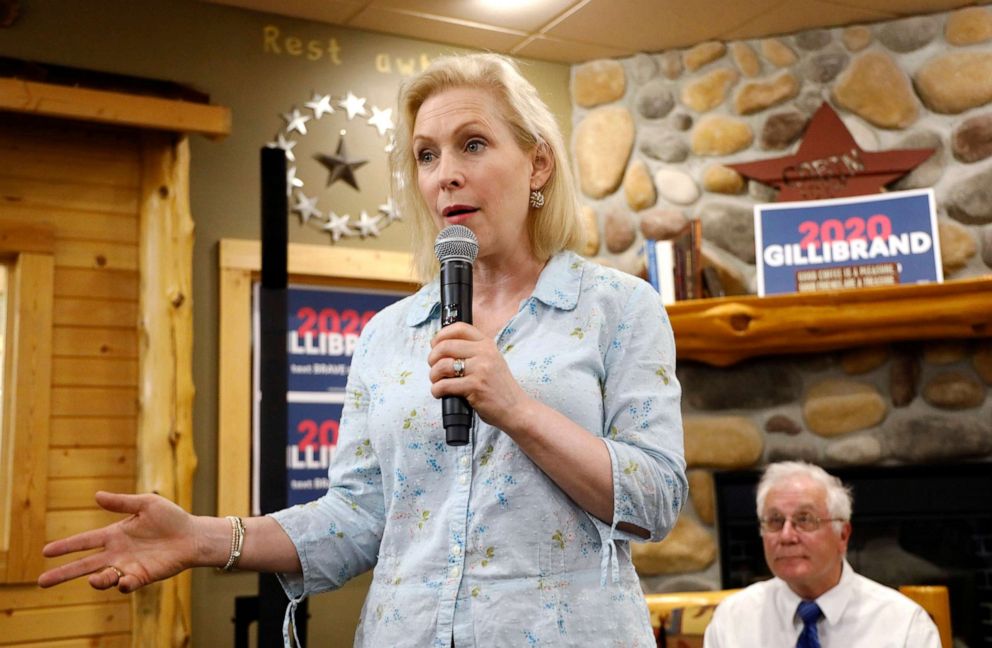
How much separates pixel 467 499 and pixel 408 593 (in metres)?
0.12

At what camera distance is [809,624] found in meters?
2.64

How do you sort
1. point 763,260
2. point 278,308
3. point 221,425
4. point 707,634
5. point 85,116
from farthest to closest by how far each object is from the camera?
point 763,260, point 221,425, point 85,116, point 707,634, point 278,308

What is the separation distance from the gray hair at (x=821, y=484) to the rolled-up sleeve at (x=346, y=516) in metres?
1.81

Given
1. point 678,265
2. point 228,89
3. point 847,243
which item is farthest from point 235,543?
point 847,243

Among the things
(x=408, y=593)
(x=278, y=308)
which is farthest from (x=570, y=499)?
(x=278, y=308)

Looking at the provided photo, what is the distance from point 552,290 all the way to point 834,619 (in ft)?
5.87

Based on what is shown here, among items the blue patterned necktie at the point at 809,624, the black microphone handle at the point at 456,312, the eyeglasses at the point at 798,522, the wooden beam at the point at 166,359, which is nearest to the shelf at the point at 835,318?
the eyeglasses at the point at 798,522

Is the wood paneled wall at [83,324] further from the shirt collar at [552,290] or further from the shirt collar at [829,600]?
the shirt collar at [552,290]

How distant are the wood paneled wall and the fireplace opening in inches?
85.7

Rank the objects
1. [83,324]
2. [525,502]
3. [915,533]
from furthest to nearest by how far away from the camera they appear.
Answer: [915,533] → [83,324] → [525,502]

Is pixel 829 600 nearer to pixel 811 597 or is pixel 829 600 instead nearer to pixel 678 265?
pixel 811 597

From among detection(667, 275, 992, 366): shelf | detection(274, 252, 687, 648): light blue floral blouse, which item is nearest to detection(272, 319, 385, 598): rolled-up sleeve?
detection(274, 252, 687, 648): light blue floral blouse

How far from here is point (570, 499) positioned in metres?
1.13

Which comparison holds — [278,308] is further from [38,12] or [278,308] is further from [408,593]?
[38,12]
